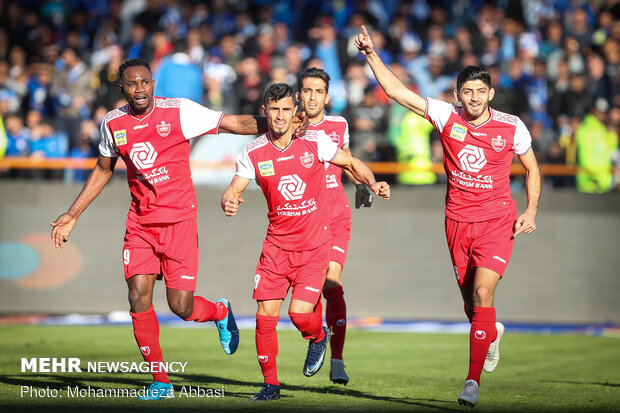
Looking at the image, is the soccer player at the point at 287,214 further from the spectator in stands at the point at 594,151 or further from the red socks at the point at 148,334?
the spectator in stands at the point at 594,151

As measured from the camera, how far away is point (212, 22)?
20156mm

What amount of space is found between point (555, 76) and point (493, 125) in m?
9.37

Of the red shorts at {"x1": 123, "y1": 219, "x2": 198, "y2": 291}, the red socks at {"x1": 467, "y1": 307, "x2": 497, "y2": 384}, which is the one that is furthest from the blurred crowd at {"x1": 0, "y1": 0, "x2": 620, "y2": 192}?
the red shorts at {"x1": 123, "y1": 219, "x2": 198, "y2": 291}

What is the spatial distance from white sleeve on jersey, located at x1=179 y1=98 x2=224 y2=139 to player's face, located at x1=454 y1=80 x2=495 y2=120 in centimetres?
217

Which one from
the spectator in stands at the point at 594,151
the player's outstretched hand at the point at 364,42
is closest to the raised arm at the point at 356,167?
the player's outstretched hand at the point at 364,42

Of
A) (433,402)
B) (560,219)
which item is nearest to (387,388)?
(433,402)

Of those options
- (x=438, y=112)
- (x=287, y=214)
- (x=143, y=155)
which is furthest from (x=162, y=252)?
(x=438, y=112)

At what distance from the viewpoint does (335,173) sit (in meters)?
10.4

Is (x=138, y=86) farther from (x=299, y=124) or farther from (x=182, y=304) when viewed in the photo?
(x=182, y=304)

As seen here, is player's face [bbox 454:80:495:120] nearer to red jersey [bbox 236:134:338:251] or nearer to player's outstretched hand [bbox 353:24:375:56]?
player's outstretched hand [bbox 353:24:375:56]

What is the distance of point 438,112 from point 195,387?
3.45m

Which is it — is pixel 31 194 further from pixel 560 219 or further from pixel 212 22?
pixel 560 219

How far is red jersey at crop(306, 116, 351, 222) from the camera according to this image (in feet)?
33.9

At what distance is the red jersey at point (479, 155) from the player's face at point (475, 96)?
149 millimetres
